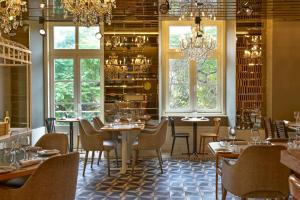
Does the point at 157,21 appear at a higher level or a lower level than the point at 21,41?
higher

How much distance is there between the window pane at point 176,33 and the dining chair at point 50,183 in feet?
24.9

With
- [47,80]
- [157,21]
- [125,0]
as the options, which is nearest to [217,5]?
[157,21]

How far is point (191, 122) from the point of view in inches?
406

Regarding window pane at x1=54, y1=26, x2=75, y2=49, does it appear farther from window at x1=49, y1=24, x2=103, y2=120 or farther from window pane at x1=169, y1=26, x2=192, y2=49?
window pane at x1=169, y1=26, x2=192, y2=49

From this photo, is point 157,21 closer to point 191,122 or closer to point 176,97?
point 176,97

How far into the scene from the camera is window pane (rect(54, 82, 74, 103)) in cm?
1097

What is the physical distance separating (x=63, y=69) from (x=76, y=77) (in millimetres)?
423

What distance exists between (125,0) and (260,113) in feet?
14.7

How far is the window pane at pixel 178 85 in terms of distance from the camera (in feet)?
36.2

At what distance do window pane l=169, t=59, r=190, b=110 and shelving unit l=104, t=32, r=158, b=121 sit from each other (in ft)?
1.56

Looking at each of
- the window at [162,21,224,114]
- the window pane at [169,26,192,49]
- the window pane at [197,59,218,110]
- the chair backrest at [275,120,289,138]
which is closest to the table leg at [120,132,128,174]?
the chair backrest at [275,120,289,138]

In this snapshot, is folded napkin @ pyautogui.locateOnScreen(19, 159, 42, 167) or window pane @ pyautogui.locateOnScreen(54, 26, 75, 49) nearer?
folded napkin @ pyautogui.locateOnScreen(19, 159, 42, 167)

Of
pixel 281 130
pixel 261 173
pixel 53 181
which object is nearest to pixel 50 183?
pixel 53 181

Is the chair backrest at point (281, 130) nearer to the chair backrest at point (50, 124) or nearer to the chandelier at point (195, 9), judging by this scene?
the chandelier at point (195, 9)
